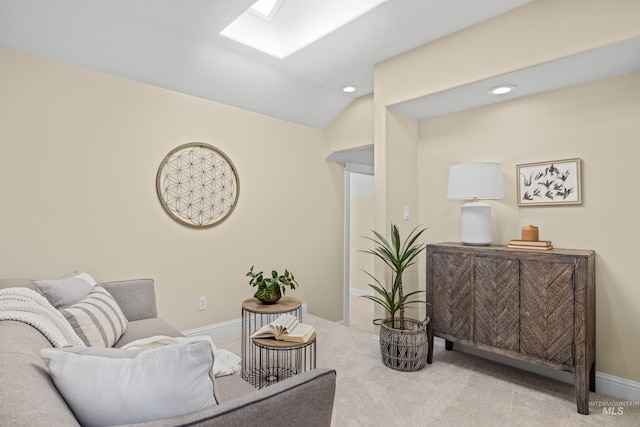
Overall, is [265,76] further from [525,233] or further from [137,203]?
[525,233]

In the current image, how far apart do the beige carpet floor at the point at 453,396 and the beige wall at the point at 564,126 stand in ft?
1.64

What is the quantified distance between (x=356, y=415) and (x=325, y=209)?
102 inches

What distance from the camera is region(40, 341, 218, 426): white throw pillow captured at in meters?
0.79

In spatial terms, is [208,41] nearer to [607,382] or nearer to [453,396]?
[453,396]

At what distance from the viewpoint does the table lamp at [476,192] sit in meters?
2.57

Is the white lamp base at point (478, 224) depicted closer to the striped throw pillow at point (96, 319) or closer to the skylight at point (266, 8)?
the skylight at point (266, 8)

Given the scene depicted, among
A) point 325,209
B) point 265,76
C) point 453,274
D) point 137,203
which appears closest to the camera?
point 453,274

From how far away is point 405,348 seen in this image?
2.62 m

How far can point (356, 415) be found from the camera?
2.04m

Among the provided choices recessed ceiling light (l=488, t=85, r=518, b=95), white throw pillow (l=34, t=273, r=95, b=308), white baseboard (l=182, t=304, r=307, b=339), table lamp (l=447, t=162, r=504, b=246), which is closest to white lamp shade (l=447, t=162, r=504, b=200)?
table lamp (l=447, t=162, r=504, b=246)

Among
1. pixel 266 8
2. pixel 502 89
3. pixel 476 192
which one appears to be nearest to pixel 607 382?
pixel 476 192

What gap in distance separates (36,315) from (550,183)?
3.26 metres

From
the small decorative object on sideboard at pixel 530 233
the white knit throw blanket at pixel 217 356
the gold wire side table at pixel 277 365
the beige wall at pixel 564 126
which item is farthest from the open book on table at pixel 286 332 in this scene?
the small decorative object on sideboard at pixel 530 233

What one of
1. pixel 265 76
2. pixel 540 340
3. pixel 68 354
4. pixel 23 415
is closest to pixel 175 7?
pixel 265 76
